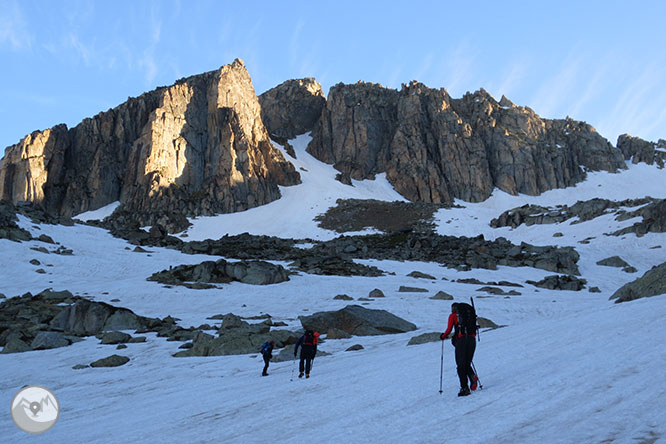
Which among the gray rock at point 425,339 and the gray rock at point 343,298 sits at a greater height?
the gray rock at point 343,298

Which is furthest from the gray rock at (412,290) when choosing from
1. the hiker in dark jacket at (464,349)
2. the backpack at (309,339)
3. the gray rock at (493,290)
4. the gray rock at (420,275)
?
the hiker in dark jacket at (464,349)

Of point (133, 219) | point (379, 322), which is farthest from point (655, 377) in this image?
point (133, 219)

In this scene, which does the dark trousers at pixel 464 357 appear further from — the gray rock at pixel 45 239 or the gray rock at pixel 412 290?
the gray rock at pixel 45 239

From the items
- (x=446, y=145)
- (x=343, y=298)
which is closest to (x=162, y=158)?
(x=446, y=145)

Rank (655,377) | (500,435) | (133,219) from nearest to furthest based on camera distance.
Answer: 1. (500,435)
2. (655,377)
3. (133,219)

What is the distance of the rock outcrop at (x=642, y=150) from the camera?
502 feet

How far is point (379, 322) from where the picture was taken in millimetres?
21328

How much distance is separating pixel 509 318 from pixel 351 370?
14.7 m

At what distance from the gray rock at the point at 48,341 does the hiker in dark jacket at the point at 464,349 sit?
61.6 feet

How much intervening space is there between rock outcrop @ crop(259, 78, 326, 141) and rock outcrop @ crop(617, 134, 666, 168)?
113 m

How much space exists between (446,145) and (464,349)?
133895 mm

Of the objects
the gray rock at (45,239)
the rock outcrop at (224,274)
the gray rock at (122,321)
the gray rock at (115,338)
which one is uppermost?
the gray rock at (45,239)

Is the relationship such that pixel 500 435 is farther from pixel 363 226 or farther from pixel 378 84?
pixel 378 84

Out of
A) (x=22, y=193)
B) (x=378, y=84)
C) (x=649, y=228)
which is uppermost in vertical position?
(x=378, y=84)
